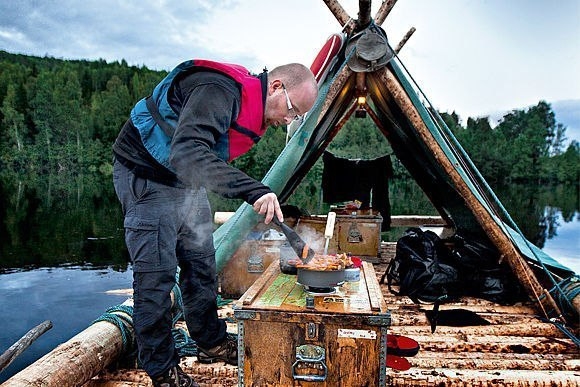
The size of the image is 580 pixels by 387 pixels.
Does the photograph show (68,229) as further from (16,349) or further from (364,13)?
(16,349)

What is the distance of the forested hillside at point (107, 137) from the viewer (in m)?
43.9

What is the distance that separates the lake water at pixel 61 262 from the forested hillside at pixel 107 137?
2215 cm

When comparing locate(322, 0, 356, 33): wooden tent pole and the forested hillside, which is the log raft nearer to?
locate(322, 0, 356, 33): wooden tent pole

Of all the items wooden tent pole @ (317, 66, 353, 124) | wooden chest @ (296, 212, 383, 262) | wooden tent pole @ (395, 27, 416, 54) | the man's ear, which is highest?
wooden tent pole @ (395, 27, 416, 54)

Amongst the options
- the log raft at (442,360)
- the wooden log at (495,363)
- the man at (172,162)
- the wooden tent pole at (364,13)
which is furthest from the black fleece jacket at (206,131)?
the wooden tent pole at (364,13)

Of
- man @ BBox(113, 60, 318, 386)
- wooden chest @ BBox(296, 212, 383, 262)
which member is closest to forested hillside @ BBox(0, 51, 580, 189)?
wooden chest @ BBox(296, 212, 383, 262)

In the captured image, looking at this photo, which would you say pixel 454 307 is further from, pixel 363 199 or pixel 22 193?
pixel 22 193

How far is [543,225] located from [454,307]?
21.7 m

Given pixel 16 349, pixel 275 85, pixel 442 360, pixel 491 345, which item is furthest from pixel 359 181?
pixel 16 349

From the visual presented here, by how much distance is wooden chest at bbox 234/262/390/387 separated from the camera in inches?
85.8

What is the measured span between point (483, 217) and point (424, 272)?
2.53ft

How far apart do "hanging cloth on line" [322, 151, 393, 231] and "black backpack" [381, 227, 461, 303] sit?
11.2 ft

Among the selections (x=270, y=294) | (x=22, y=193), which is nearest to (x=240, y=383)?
(x=270, y=294)

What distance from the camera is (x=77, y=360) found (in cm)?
243
